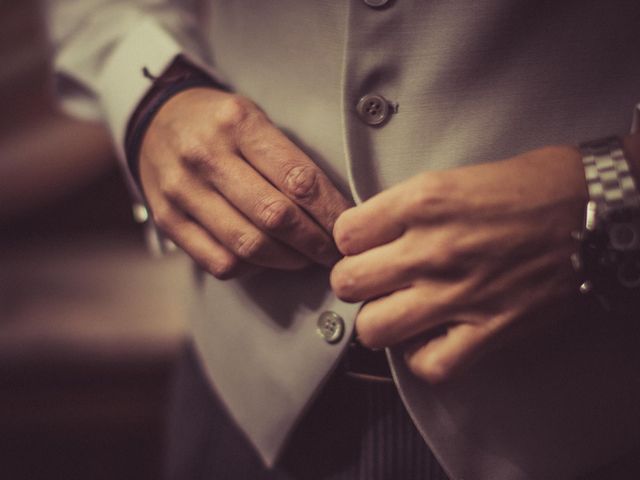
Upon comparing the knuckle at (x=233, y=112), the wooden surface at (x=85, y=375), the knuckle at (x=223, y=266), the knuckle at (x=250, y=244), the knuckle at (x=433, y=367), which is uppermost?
the knuckle at (x=233, y=112)

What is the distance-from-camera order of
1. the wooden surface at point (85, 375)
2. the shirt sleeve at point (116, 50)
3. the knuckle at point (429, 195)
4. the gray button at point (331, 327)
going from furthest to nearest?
the wooden surface at point (85, 375) < the shirt sleeve at point (116, 50) < the gray button at point (331, 327) < the knuckle at point (429, 195)

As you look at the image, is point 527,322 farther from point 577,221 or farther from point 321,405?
point 321,405

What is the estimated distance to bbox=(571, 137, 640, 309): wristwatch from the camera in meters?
0.44

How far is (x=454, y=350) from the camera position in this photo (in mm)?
457

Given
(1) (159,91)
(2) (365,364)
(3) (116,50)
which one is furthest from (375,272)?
(3) (116,50)

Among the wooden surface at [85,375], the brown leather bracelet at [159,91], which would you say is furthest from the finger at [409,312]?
the wooden surface at [85,375]

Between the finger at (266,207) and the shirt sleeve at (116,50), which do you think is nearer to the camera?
the finger at (266,207)

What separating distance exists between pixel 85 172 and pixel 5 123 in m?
0.36

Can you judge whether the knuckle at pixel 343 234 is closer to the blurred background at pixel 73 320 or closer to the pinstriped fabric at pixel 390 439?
the pinstriped fabric at pixel 390 439

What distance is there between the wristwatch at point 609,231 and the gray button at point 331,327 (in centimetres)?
21

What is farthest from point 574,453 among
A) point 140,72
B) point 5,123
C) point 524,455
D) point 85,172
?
point 5,123

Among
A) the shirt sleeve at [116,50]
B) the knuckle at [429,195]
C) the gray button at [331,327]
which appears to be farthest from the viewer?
the shirt sleeve at [116,50]

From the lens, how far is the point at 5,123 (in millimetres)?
2051

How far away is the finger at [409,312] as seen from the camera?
1.49 feet
